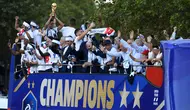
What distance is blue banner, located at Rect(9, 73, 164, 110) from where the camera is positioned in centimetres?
1012

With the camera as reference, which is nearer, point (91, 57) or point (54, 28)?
point (91, 57)

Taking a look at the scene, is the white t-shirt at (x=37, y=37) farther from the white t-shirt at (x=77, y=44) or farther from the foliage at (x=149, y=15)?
the foliage at (x=149, y=15)

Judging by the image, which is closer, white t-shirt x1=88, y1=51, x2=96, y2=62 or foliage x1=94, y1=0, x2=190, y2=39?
white t-shirt x1=88, y1=51, x2=96, y2=62

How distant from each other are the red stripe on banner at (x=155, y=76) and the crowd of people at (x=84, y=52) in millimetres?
234

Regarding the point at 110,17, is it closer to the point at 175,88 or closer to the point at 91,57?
the point at 91,57

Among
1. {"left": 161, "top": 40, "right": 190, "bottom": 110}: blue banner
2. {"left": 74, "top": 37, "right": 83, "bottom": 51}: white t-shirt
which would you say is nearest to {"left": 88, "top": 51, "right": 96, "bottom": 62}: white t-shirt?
{"left": 74, "top": 37, "right": 83, "bottom": 51}: white t-shirt

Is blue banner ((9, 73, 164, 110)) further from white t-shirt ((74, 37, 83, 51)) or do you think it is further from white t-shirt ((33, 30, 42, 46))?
white t-shirt ((33, 30, 42, 46))

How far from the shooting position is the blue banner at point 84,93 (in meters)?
10.1

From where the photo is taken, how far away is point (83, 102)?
11.3m

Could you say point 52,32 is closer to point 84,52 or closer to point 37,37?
point 37,37

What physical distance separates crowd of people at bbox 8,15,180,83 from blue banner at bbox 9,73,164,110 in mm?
174

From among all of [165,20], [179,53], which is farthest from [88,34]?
[165,20]

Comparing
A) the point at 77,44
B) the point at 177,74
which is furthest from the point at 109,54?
the point at 177,74

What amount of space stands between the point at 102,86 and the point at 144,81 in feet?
3.49
